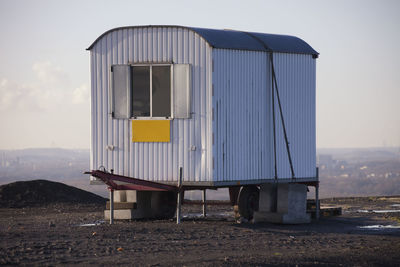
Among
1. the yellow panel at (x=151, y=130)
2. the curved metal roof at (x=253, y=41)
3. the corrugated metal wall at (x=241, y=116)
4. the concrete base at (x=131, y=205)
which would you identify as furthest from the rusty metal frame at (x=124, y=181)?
the curved metal roof at (x=253, y=41)

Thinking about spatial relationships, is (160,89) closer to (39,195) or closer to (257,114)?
(257,114)

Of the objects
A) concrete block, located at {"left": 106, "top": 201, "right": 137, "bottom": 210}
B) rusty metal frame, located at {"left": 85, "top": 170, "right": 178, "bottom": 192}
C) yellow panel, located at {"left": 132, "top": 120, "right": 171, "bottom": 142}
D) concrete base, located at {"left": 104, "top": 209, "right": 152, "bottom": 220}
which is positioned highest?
yellow panel, located at {"left": 132, "top": 120, "right": 171, "bottom": 142}

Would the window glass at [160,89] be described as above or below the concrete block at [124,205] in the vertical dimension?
above

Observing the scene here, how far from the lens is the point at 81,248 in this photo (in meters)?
14.7

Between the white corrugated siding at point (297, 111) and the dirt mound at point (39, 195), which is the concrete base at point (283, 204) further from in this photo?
the dirt mound at point (39, 195)

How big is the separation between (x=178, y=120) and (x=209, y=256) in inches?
220

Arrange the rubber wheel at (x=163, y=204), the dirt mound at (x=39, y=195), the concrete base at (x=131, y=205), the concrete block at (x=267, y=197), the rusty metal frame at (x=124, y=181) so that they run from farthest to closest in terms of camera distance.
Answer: the dirt mound at (x=39, y=195) → the rubber wheel at (x=163, y=204) → the concrete base at (x=131, y=205) → the concrete block at (x=267, y=197) → the rusty metal frame at (x=124, y=181)

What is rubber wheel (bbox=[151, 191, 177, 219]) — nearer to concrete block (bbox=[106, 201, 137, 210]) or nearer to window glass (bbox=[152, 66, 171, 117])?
concrete block (bbox=[106, 201, 137, 210])

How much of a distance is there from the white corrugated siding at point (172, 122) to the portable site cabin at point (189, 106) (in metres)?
0.02

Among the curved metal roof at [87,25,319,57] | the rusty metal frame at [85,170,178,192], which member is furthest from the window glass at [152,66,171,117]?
the rusty metal frame at [85,170,178,192]

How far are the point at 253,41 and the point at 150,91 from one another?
3019 mm

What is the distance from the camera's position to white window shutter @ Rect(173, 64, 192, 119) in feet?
61.6

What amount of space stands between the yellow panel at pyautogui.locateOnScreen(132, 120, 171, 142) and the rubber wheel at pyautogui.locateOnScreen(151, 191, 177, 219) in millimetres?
2432

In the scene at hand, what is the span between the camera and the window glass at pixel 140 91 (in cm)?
1919
